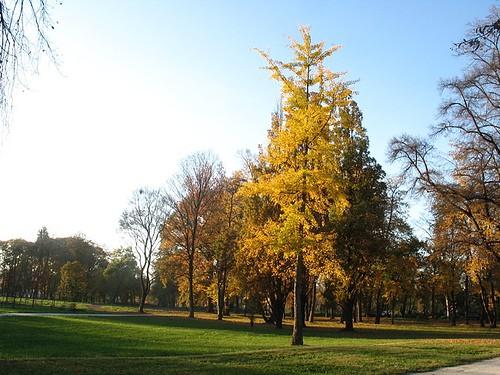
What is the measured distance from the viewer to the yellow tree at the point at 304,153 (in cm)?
1980

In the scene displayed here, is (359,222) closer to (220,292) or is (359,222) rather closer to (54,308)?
(220,292)

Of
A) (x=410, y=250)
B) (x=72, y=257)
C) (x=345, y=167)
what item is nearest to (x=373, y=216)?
(x=345, y=167)

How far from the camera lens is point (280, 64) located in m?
21.1

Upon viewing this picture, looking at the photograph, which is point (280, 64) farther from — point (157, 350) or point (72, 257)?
point (72, 257)

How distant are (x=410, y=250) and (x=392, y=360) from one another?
32.5 m

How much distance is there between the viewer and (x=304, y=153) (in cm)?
2061

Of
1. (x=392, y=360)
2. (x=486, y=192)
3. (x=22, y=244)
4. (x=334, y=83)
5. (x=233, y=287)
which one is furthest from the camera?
(x=22, y=244)

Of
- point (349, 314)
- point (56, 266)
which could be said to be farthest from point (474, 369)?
point (56, 266)

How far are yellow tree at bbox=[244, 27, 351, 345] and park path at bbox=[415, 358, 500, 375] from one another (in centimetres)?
785

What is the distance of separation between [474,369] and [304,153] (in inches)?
417

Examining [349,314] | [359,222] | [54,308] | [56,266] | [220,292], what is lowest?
[54,308]

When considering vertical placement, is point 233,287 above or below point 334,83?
below

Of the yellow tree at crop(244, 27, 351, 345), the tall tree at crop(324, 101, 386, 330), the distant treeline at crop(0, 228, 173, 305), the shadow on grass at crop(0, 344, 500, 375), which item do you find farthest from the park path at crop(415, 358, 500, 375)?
the distant treeline at crop(0, 228, 173, 305)

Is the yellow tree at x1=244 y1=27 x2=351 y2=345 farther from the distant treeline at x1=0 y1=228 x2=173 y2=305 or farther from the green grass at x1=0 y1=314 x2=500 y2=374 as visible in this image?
the distant treeline at x1=0 y1=228 x2=173 y2=305
